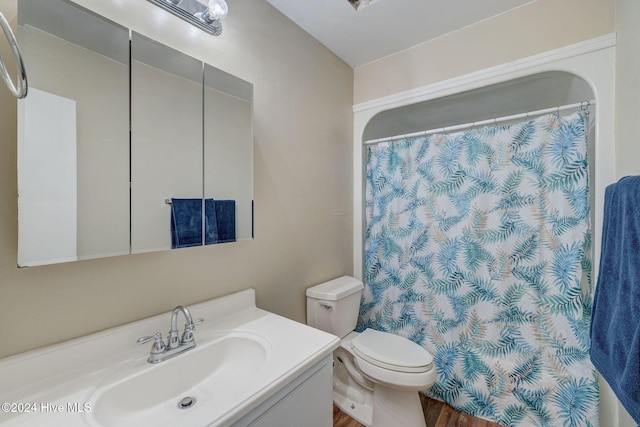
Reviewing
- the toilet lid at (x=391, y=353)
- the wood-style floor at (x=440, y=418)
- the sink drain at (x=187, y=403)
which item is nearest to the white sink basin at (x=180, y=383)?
the sink drain at (x=187, y=403)

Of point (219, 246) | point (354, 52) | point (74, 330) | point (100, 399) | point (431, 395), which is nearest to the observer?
point (100, 399)

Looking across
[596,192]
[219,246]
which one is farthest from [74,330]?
[596,192]

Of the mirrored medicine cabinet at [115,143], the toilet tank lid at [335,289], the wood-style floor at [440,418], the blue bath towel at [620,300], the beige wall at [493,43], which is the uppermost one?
the beige wall at [493,43]

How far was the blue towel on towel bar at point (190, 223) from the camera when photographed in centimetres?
102

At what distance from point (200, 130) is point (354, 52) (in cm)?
136

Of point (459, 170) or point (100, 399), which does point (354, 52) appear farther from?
point (100, 399)

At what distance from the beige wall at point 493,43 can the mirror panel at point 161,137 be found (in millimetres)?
1392

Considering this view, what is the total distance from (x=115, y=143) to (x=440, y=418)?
7.14 ft

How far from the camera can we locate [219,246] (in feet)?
4.01

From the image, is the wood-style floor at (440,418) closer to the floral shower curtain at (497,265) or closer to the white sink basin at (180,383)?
the floral shower curtain at (497,265)

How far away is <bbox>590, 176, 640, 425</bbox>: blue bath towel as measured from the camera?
26.8 inches

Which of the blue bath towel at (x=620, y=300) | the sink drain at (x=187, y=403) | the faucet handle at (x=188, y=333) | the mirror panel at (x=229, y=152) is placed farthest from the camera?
the mirror panel at (x=229, y=152)

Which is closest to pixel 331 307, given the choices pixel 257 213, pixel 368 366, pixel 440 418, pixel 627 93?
pixel 368 366

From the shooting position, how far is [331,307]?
1614 millimetres
